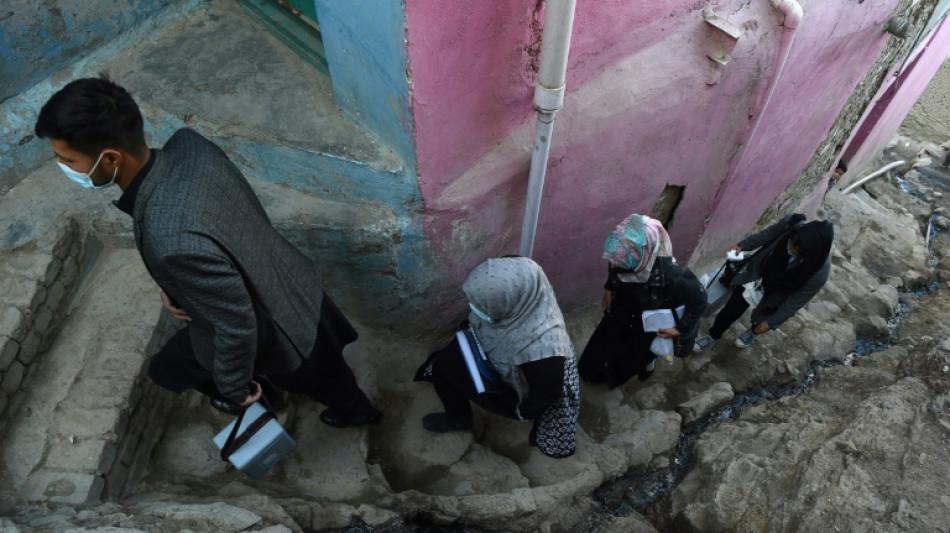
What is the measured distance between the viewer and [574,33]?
2.70 meters

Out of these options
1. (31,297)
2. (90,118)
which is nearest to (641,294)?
(90,118)

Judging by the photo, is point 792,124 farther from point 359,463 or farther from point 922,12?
point 359,463

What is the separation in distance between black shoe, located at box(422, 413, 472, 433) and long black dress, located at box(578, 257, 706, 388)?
0.92m

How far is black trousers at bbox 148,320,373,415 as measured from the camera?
2.50 metres

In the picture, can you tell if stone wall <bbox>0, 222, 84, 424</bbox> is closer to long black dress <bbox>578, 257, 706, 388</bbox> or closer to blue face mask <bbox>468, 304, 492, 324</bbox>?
blue face mask <bbox>468, 304, 492, 324</bbox>

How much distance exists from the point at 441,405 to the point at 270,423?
3.58 ft

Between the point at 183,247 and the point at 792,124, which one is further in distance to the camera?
the point at 792,124

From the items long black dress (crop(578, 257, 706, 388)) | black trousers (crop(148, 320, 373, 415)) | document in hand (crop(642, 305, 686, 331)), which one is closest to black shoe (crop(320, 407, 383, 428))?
black trousers (crop(148, 320, 373, 415))

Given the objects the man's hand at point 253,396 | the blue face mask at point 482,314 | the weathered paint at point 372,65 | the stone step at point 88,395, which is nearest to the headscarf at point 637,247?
the blue face mask at point 482,314

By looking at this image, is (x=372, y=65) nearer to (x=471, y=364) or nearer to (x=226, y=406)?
(x=471, y=364)

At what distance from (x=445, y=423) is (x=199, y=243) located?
6.13ft

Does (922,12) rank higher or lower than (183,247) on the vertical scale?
higher

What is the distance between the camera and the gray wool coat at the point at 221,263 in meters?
1.86

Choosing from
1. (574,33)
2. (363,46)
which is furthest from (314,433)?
(574,33)
